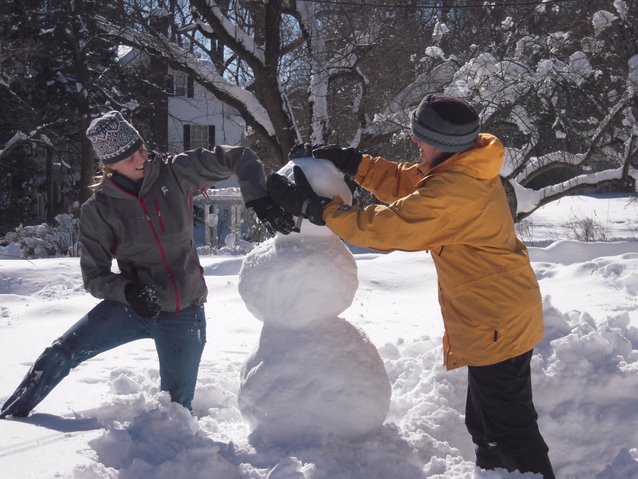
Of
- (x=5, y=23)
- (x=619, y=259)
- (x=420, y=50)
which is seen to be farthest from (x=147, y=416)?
(x=5, y=23)

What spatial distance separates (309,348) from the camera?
2.58 meters

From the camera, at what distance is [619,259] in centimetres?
666

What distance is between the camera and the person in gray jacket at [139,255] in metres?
2.81

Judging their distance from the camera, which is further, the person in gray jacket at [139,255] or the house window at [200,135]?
the house window at [200,135]

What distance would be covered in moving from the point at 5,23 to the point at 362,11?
9403mm

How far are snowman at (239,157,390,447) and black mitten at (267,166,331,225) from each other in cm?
9

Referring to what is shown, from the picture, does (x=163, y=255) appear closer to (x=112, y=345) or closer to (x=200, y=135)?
(x=112, y=345)

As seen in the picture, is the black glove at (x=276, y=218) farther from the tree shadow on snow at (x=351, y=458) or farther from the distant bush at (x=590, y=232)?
the distant bush at (x=590, y=232)

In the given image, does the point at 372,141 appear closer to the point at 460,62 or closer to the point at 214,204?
the point at 460,62

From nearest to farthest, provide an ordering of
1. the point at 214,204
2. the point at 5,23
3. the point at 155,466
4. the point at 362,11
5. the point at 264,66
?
1. the point at 155,466
2. the point at 264,66
3. the point at 362,11
4. the point at 214,204
5. the point at 5,23

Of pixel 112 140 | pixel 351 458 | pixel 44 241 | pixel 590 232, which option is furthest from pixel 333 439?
pixel 590 232

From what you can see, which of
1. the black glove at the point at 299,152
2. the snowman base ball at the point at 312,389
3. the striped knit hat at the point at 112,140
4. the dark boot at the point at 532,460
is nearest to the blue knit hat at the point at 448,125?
the black glove at the point at 299,152

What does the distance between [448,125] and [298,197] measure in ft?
1.99

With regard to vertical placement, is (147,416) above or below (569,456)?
above
